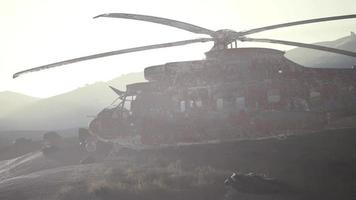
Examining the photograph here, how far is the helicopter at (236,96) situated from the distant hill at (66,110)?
285 ft

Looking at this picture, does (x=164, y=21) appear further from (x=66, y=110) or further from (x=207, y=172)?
(x=66, y=110)

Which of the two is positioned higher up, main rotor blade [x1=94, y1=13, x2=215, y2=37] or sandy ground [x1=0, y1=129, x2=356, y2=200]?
main rotor blade [x1=94, y1=13, x2=215, y2=37]

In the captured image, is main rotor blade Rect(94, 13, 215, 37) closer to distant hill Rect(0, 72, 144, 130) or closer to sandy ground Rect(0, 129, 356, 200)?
sandy ground Rect(0, 129, 356, 200)

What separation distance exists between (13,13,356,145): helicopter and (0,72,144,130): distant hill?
86737 millimetres

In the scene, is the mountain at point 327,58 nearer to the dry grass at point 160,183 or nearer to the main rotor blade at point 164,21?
the main rotor blade at point 164,21

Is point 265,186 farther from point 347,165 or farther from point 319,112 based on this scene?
point 319,112

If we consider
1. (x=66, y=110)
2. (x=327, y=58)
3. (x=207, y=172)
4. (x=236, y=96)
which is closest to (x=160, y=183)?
(x=207, y=172)

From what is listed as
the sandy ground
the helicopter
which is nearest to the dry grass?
the sandy ground

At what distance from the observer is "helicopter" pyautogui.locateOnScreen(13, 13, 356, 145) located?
1247cm

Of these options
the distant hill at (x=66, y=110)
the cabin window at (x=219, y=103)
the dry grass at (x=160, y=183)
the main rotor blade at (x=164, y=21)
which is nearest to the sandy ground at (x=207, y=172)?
the dry grass at (x=160, y=183)

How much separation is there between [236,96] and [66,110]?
387 feet

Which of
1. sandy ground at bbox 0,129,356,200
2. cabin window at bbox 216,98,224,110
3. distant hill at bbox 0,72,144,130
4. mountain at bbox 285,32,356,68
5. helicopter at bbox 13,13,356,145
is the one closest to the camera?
Answer: sandy ground at bbox 0,129,356,200

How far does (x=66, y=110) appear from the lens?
12312 centimetres

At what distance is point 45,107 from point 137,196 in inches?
5113
